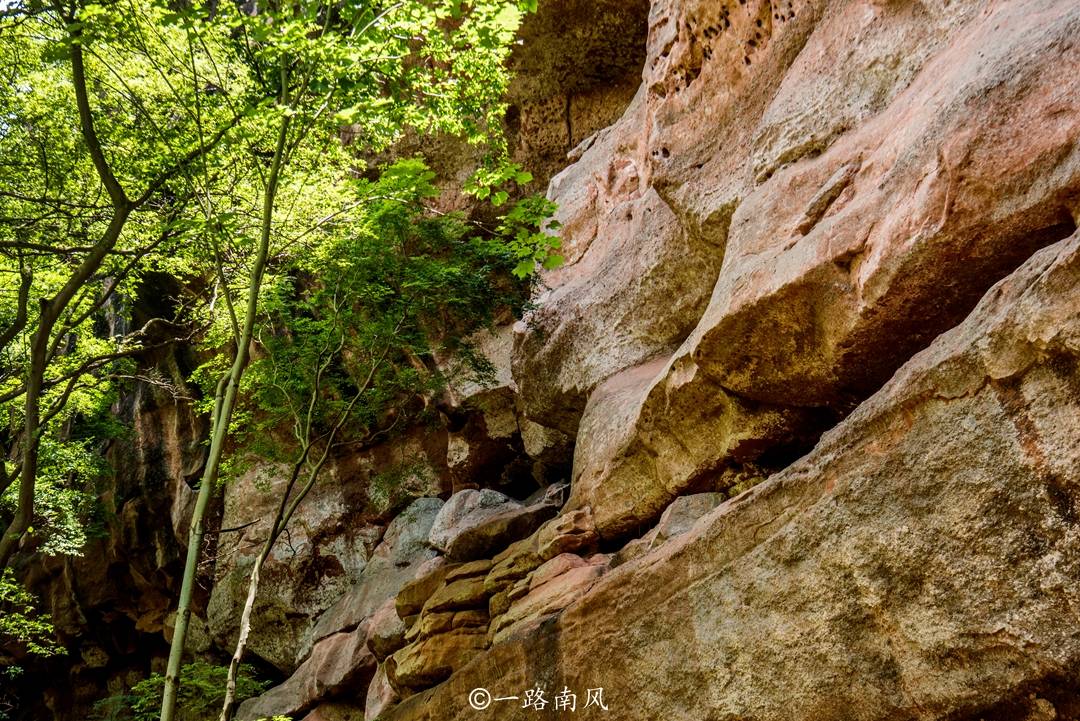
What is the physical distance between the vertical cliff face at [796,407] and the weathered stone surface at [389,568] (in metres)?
0.40

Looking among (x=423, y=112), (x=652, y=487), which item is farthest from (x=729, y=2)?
(x=652, y=487)

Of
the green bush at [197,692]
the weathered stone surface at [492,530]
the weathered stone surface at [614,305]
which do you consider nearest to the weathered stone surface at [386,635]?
Answer: the weathered stone surface at [492,530]

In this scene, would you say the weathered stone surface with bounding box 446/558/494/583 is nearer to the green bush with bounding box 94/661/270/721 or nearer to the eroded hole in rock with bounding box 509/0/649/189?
the green bush with bounding box 94/661/270/721

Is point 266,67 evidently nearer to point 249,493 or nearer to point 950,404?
point 950,404

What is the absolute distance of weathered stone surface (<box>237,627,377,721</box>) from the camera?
15.1 metres

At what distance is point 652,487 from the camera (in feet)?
32.4

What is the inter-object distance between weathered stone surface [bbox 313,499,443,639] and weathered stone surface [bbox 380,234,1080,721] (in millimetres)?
9994

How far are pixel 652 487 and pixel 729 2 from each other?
6.74 metres

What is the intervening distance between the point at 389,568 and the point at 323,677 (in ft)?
→ 8.91

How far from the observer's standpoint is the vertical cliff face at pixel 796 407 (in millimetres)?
4734

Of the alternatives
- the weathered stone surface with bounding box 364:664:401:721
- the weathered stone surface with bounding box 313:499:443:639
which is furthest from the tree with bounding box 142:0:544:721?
the weathered stone surface with bounding box 313:499:443:639

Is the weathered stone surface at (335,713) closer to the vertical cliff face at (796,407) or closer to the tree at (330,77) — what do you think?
the vertical cliff face at (796,407)

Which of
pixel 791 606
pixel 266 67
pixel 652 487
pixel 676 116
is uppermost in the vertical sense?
pixel 266 67

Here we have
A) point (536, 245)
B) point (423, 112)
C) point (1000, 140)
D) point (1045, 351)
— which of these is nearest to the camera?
point (1045, 351)
